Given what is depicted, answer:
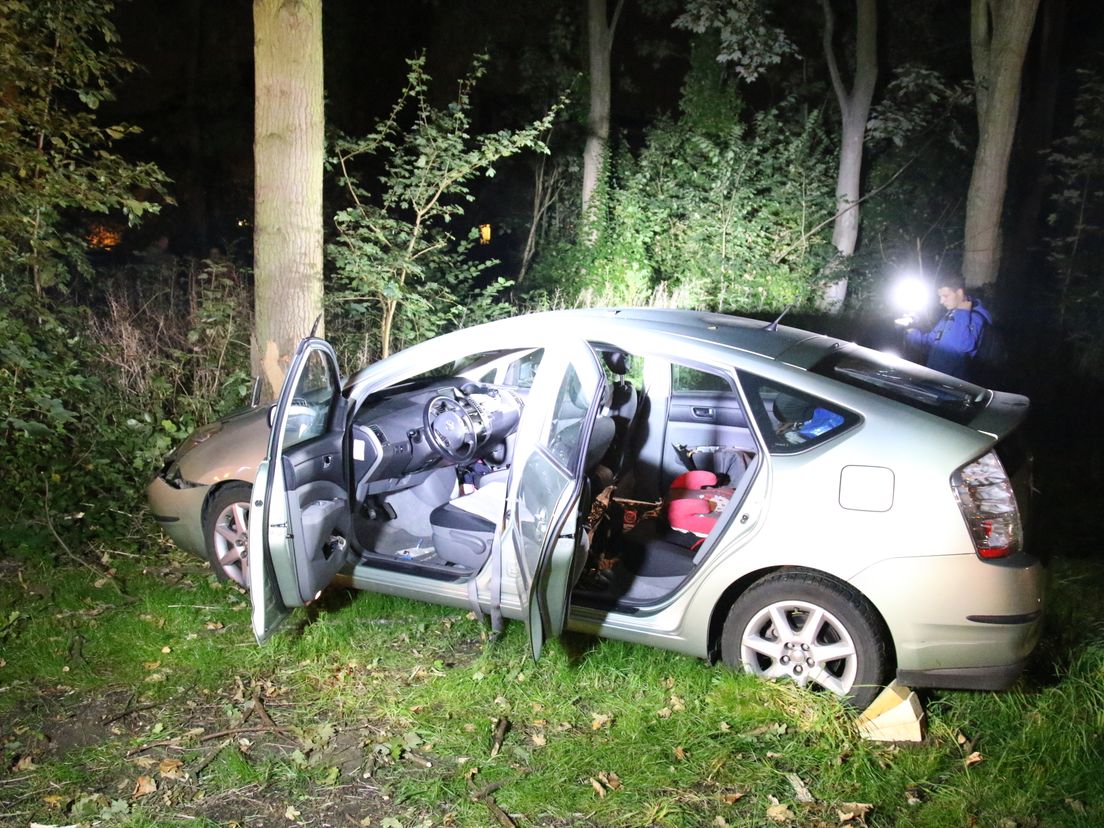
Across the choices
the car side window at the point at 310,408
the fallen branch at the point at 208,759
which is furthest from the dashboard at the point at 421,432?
the fallen branch at the point at 208,759

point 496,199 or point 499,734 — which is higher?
point 496,199

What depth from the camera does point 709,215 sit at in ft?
49.6

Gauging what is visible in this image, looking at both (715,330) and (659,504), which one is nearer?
(715,330)

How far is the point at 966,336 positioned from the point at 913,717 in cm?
476

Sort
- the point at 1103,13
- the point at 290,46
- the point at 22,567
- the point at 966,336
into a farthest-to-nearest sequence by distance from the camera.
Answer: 1. the point at 1103,13
2. the point at 966,336
3. the point at 290,46
4. the point at 22,567

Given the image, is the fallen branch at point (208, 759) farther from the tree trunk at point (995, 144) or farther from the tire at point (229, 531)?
the tree trunk at point (995, 144)

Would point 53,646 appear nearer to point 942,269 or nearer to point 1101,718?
point 1101,718

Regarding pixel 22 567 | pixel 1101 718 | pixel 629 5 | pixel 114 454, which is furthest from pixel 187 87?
pixel 1101 718

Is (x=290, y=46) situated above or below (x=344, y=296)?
above

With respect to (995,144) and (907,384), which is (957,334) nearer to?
(907,384)

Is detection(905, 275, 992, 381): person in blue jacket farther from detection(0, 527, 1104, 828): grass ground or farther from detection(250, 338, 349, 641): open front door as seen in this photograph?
detection(250, 338, 349, 641): open front door

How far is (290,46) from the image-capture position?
6.42 meters

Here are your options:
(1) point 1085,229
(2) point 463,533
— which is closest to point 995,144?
(1) point 1085,229

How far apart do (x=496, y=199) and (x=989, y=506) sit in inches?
643
